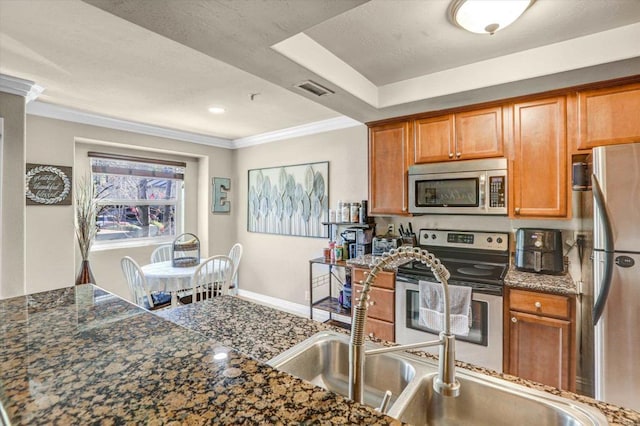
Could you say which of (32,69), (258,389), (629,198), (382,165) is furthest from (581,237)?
(32,69)

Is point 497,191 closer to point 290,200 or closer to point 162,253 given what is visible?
point 290,200

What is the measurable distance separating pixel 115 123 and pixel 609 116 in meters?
4.51

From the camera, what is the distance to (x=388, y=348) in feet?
2.68

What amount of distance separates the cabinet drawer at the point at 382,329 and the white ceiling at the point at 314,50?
1765 mm

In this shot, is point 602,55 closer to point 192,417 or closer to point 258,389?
point 258,389

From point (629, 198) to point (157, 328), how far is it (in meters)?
2.34

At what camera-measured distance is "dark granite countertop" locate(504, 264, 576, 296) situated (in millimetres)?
1946

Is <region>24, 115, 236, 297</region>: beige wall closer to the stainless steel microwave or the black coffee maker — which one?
the stainless steel microwave

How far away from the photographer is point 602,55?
1.74 meters

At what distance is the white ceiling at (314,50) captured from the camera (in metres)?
1.38

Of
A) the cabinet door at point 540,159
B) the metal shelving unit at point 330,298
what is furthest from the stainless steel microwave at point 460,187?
the metal shelving unit at point 330,298

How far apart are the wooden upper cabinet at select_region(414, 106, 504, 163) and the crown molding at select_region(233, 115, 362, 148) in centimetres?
94

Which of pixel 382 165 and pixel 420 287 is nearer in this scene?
pixel 420 287

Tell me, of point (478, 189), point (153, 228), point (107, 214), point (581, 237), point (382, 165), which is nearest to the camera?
point (581, 237)
